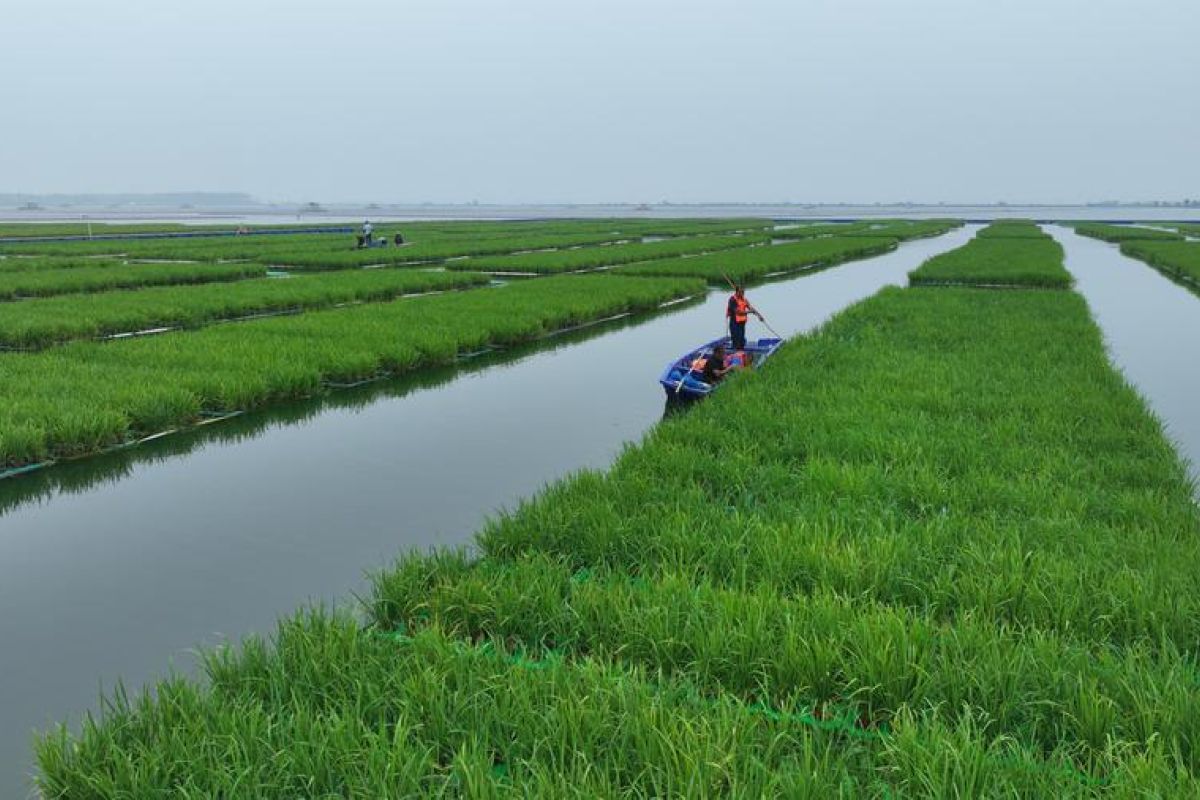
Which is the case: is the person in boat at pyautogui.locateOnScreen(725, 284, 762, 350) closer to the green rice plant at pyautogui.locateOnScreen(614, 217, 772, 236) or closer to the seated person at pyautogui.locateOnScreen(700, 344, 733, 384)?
the seated person at pyautogui.locateOnScreen(700, 344, 733, 384)

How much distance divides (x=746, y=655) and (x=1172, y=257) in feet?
113

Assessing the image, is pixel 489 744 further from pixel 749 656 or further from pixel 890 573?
pixel 890 573

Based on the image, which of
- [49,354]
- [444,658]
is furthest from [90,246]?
[444,658]

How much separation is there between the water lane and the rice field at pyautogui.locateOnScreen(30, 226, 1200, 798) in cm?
294

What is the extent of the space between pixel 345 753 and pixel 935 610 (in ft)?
9.34

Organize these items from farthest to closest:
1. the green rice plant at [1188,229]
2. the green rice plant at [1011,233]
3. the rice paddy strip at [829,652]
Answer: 1. the green rice plant at [1188,229]
2. the green rice plant at [1011,233]
3. the rice paddy strip at [829,652]

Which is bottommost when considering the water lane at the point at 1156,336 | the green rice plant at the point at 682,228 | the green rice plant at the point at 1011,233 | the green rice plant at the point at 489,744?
the water lane at the point at 1156,336

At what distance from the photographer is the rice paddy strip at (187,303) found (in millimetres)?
13211

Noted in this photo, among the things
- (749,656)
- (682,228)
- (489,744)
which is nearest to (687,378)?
(749,656)

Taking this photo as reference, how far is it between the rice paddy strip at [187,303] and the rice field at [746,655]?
35.7 feet

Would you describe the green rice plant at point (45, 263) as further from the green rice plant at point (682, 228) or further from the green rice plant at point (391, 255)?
the green rice plant at point (682, 228)

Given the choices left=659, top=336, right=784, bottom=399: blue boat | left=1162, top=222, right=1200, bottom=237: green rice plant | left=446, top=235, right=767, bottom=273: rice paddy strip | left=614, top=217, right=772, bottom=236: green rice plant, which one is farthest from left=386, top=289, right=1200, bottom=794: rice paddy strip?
left=1162, top=222, right=1200, bottom=237: green rice plant

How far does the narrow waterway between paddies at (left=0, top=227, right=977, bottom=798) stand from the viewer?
4.49m

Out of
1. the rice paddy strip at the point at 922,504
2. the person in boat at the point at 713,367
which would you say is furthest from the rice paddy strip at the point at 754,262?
the rice paddy strip at the point at 922,504
